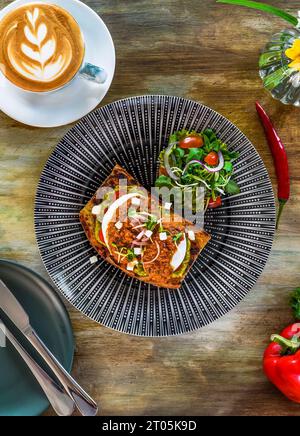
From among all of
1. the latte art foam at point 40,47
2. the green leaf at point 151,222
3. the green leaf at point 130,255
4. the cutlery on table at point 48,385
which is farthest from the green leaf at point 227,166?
the cutlery on table at point 48,385

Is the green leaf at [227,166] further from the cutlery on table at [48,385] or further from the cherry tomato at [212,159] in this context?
the cutlery on table at [48,385]

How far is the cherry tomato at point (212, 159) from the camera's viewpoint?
Result: 5.24 ft

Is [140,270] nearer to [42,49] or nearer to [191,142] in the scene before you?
[191,142]

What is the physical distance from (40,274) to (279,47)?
1.00m

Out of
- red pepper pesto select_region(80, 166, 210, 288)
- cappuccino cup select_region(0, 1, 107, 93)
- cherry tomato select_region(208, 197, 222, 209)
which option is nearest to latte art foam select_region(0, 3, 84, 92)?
cappuccino cup select_region(0, 1, 107, 93)

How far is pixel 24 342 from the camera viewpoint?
164cm

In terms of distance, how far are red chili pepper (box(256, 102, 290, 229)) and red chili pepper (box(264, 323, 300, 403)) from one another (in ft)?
1.23

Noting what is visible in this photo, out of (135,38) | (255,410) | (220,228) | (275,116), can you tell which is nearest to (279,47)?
(275,116)

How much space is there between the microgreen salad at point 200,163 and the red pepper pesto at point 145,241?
4.4 inches

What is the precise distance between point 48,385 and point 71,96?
87 cm

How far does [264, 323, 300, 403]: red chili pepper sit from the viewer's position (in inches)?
63.2

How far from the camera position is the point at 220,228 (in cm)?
168

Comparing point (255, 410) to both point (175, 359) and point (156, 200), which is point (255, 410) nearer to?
point (175, 359)

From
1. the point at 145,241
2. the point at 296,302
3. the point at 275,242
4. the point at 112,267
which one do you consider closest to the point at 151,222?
the point at 145,241
